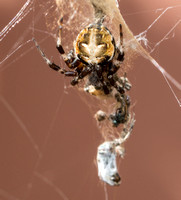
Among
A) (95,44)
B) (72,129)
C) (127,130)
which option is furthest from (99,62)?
(72,129)

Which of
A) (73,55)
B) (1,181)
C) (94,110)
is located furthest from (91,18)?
(1,181)

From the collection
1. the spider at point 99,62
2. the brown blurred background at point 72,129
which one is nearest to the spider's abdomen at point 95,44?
the spider at point 99,62

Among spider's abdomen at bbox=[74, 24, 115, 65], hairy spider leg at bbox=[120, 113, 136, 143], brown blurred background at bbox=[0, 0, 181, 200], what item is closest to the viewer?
spider's abdomen at bbox=[74, 24, 115, 65]

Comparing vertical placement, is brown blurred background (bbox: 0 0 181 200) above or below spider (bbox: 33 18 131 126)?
below

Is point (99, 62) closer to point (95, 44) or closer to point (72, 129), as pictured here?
point (95, 44)

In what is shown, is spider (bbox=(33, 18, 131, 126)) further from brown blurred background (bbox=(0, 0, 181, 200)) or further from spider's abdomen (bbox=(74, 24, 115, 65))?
brown blurred background (bbox=(0, 0, 181, 200))

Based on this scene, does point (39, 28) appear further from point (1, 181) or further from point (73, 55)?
point (1, 181)

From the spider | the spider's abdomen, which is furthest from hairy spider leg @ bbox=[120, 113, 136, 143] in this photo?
the spider's abdomen

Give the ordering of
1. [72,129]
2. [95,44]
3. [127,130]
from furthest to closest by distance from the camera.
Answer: [72,129], [127,130], [95,44]
